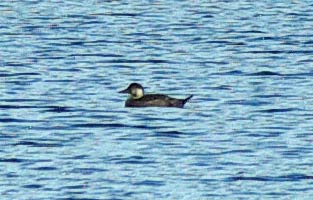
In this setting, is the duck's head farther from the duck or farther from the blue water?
the blue water

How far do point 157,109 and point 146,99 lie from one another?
0.78 ft

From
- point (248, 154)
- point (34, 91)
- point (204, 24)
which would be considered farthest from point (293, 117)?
point (204, 24)

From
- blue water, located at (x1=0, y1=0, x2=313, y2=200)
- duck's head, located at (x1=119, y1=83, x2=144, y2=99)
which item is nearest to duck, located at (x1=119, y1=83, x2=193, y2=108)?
duck's head, located at (x1=119, y1=83, x2=144, y2=99)

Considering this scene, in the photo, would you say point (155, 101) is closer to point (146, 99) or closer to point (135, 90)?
point (146, 99)

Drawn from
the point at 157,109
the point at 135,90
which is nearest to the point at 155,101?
the point at 157,109

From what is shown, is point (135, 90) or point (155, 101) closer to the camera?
point (155, 101)

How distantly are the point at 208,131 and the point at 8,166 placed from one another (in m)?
3.74

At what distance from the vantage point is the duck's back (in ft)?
88.5

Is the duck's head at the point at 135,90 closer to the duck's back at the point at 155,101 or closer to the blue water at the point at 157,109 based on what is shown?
the duck's back at the point at 155,101

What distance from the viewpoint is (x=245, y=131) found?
80.4 ft

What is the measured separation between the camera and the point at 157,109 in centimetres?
2755

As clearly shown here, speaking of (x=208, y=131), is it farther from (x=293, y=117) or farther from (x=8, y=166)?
(x=8, y=166)

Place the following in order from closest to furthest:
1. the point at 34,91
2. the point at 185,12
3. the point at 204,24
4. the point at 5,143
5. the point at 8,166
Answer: the point at 8,166 → the point at 5,143 → the point at 34,91 → the point at 204,24 → the point at 185,12

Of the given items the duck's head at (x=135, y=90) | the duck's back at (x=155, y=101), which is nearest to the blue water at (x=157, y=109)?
the duck's back at (x=155, y=101)
